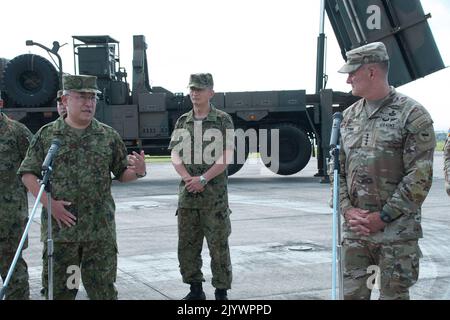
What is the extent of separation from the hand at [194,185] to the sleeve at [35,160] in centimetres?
113

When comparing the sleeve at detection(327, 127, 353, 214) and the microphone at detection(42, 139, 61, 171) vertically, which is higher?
the microphone at detection(42, 139, 61, 171)

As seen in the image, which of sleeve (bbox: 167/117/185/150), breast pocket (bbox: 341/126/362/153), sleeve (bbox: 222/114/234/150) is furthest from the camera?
sleeve (bbox: 167/117/185/150)

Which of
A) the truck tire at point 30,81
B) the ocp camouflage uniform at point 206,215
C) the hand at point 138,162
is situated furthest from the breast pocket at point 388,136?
the truck tire at point 30,81

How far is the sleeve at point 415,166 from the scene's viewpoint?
114 inches

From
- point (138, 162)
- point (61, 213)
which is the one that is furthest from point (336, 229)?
point (61, 213)

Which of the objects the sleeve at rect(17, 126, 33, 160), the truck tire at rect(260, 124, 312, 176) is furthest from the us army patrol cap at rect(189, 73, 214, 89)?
the truck tire at rect(260, 124, 312, 176)

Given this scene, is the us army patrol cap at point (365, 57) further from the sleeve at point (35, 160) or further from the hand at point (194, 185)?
the sleeve at point (35, 160)

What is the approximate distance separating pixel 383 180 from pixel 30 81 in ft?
39.2

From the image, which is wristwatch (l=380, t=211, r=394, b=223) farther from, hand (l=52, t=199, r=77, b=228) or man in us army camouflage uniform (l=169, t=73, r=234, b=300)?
hand (l=52, t=199, r=77, b=228)

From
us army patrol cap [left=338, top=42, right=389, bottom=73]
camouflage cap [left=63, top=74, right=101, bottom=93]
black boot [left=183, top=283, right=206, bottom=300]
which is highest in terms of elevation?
us army patrol cap [left=338, top=42, right=389, bottom=73]

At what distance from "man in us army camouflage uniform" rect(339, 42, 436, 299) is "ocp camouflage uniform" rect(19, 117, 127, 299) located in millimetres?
1397

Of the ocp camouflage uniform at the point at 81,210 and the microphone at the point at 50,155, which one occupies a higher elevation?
the microphone at the point at 50,155

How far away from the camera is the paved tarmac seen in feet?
14.9
